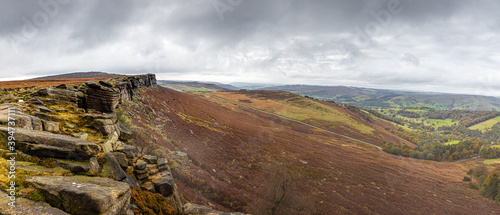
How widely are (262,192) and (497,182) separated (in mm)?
73394

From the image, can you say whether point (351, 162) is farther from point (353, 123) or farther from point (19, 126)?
point (353, 123)

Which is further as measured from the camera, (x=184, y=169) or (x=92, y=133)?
(x=184, y=169)

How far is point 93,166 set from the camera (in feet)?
33.2

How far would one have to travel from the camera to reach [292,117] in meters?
126

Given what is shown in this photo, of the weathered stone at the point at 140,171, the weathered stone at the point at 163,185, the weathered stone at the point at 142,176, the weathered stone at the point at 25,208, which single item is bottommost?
the weathered stone at the point at 163,185

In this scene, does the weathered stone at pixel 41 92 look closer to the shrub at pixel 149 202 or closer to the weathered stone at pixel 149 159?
the weathered stone at pixel 149 159

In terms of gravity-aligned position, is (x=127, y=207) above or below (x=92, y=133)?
below

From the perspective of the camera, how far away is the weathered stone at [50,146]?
8.71 metres

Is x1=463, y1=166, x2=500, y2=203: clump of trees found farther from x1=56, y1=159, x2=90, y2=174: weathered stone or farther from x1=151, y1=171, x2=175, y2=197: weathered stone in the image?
x1=56, y1=159, x2=90, y2=174: weathered stone

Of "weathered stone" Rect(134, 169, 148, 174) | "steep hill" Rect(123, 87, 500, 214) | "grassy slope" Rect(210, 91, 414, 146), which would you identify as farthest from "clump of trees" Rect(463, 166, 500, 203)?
"weathered stone" Rect(134, 169, 148, 174)

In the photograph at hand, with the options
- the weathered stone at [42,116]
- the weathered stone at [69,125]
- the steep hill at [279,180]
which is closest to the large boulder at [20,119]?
the weathered stone at [42,116]

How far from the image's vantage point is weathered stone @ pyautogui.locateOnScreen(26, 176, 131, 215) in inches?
274

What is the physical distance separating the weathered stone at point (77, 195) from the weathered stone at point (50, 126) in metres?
5.77

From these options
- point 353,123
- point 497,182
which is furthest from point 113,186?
point 353,123
